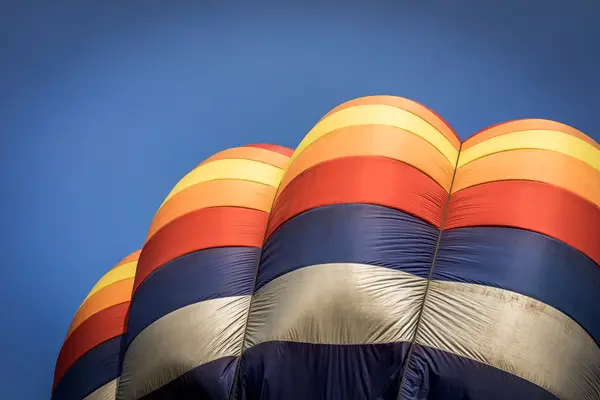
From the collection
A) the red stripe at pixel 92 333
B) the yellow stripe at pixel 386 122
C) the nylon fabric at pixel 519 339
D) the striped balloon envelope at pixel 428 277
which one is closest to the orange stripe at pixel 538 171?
the striped balloon envelope at pixel 428 277

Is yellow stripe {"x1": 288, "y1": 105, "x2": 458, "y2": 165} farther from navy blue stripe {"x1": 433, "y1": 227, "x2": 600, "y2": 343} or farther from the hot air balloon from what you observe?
navy blue stripe {"x1": 433, "y1": 227, "x2": 600, "y2": 343}

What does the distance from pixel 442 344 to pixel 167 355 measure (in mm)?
643

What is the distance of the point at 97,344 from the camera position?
267 centimetres

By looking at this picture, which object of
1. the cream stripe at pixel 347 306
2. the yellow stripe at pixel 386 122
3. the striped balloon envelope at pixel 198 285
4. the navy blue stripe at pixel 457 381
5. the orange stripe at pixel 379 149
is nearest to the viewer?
the navy blue stripe at pixel 457 381

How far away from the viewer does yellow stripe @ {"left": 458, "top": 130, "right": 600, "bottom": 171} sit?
2.30 metres

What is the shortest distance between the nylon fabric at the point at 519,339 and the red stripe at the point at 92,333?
1.01m

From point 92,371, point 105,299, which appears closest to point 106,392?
point 92,371

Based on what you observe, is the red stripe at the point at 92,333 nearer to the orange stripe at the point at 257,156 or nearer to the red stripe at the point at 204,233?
the red stripe at the point at 204,233

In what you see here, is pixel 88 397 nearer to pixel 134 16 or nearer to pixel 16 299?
pixel 16 299

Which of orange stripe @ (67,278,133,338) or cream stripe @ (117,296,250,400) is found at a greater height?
orange stripe @ (67,278,133,338)

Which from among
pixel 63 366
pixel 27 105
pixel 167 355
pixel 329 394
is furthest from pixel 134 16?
pixel 329 394

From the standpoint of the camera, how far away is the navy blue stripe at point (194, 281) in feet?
7.41

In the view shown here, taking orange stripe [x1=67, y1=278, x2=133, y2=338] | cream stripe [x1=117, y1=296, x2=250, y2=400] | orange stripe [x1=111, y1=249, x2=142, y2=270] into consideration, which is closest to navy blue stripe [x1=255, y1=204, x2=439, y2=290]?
cream stripe [x1=117, y1=296, x2=250, y2=400]

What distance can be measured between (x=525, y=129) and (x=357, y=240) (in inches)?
23.7
